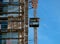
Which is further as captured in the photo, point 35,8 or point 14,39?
point 35,8

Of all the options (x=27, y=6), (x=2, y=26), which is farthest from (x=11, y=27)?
(x=27, y=6)

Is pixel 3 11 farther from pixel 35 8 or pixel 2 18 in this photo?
pixel 35 8

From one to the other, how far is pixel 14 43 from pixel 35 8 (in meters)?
8.21

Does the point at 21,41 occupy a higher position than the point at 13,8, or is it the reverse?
the point at 13,8

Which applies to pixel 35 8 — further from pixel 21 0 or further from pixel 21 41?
pixel 21 41

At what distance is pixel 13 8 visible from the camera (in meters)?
43.9

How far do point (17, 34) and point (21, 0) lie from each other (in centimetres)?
628

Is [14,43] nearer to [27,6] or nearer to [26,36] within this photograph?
[26,36]

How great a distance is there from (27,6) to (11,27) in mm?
4670

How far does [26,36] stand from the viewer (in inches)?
1634

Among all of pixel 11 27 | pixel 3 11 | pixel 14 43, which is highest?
pixel 3 11

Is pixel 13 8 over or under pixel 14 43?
over

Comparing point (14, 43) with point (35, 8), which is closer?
point (14, 43)

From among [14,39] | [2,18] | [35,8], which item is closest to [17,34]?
[14,39]
